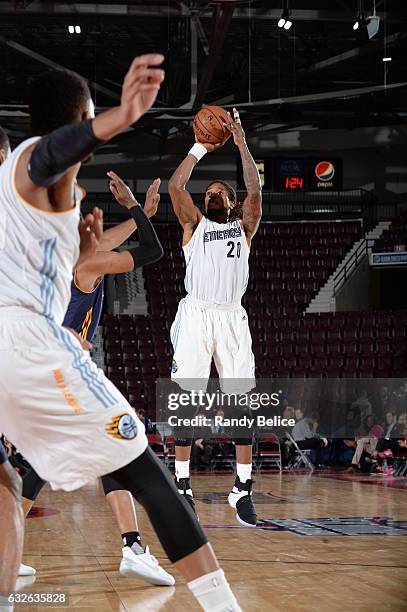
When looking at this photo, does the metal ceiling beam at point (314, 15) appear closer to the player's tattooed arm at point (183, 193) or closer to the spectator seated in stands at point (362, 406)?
the spectator seated in stands at point (362, 406)

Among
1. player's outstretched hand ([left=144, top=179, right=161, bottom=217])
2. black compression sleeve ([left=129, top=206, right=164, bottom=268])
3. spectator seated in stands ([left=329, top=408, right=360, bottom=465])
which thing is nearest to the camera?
black compression sleeve ([left=129, top=206, right=164, bottom=268])

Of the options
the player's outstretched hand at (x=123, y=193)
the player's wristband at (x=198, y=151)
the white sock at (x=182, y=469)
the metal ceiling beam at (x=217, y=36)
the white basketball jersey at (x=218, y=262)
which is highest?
the metal ceiling beam at (x=217, y=36)

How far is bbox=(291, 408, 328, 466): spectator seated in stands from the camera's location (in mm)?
14742

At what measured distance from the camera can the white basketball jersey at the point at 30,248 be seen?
274 cm

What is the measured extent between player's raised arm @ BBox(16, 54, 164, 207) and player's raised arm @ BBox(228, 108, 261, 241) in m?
3.24

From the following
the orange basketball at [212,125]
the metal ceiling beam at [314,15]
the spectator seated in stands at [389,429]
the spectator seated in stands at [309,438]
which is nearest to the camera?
the orange basketball at [212,125]

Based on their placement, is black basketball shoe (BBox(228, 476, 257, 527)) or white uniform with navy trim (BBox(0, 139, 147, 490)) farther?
black basketball shoe (BBox(228, 476, 257, 527))

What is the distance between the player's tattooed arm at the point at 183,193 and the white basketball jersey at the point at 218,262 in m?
0.12

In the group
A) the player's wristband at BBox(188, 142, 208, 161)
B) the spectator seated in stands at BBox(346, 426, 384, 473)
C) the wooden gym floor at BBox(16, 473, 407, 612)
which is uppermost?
the player's wristband at BBox(188, 142, 208, 161)

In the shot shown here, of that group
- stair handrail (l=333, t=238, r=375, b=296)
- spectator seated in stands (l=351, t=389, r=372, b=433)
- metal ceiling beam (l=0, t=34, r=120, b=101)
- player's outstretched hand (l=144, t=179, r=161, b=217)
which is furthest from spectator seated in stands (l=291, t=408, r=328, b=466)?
player's outstretched hand (l=144, t=179, r=161, b=217)

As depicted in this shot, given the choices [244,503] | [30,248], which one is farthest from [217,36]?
[30,248]

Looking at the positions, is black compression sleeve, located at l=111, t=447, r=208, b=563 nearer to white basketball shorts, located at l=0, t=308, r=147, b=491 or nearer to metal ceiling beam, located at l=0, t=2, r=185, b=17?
white basketball shorts, located at l=0, t=308, r=147, b=491

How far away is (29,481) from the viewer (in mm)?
4797

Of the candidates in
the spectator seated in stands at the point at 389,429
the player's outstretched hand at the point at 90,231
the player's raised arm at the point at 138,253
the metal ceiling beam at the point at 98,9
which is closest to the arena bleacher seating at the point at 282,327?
the spectator seated in stands at the point at 389,429
